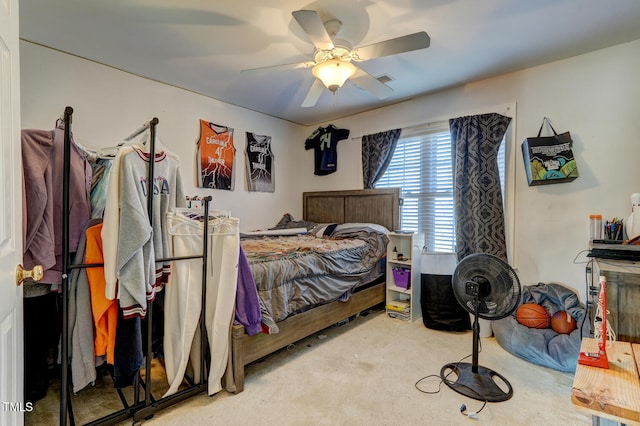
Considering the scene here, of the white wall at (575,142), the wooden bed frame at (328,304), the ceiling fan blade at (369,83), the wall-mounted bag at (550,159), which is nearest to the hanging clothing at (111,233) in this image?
the wooden bed frame at (328,304)

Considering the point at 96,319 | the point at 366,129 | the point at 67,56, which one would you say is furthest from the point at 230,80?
the point at 96,319

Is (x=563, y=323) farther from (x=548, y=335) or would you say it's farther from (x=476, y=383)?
(x=476, y=383)

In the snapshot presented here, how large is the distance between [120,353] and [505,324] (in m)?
2.76

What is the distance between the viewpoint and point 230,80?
10.5ft

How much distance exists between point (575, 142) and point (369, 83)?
1.89m

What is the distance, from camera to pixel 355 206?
13.6 feet

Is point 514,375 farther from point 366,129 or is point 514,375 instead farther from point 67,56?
point 67,56

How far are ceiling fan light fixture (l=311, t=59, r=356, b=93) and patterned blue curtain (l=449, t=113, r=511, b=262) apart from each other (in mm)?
1607

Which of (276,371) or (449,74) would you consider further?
(449,74)

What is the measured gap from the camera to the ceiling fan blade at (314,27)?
1.64m

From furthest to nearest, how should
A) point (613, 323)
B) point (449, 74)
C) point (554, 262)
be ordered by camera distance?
point (449, 74) < point (554, 262) < point (613, 323)

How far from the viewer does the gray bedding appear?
213cm

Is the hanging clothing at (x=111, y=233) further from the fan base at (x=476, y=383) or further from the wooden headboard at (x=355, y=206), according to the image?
the wooden headboard at (x=355, y=206)

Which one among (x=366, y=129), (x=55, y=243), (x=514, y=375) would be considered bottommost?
(x=514, y=375)
